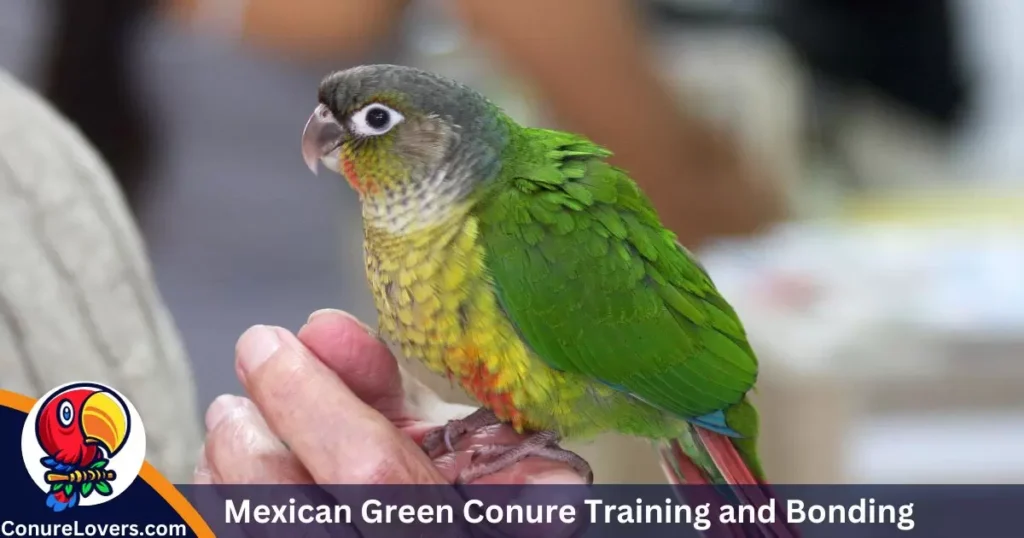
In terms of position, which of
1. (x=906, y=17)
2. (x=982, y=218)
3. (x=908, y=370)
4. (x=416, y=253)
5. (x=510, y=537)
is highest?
(x=906, y=17)

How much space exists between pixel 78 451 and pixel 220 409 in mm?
90

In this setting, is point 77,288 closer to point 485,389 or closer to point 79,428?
point 79,428

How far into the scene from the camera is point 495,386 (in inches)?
18.9

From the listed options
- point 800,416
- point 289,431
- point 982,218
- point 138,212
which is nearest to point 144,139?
point 138,212

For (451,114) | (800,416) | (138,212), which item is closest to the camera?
(451,114)

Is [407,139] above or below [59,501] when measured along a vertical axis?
above

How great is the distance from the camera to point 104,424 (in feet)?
1.67

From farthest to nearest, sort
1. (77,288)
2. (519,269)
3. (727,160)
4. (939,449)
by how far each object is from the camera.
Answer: (727,160)
(939,449)
(77,288)
(519,269)

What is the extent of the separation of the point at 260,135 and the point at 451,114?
36cm

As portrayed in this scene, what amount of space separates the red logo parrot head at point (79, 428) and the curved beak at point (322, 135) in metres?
0.22

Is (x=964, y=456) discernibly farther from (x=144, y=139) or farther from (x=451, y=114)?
(x=144, y=139)

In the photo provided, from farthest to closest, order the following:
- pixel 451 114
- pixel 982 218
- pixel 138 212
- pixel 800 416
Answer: pixel 982 218 → pixel 800 416 → pixel 138 212 → pixel 451 114

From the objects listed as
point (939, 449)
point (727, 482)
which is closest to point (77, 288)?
point (727, 482)

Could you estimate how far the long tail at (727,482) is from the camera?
517 mm
